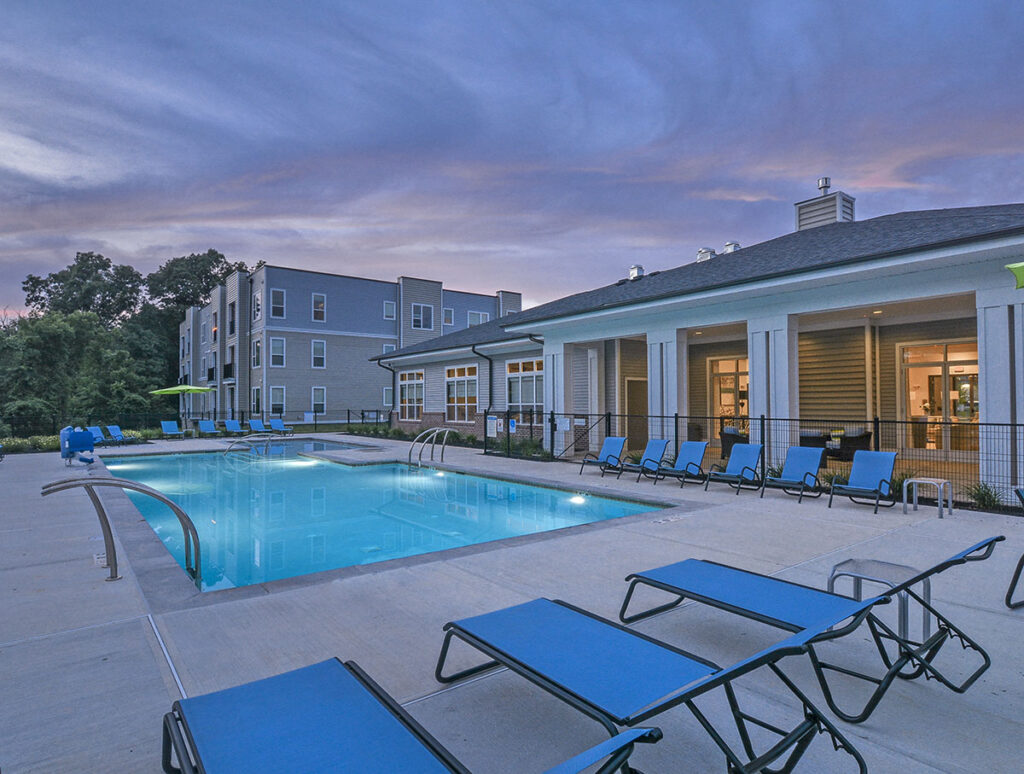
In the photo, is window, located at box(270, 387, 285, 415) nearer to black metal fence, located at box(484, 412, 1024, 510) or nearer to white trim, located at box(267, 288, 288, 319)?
white trim, located at box(267, 288, 288, 319)

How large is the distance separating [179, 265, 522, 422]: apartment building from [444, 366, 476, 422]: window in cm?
1206

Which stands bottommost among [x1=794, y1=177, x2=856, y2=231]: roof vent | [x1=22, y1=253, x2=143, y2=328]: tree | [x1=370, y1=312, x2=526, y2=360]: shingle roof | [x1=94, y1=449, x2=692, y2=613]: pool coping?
[x1=94, y1=449, x2=692, y2=613]: pool coping

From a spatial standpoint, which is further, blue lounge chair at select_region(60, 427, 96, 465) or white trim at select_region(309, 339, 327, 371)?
white trim at select_region(309, 339, 327, 371)

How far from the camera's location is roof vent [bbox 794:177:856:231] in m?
15.0

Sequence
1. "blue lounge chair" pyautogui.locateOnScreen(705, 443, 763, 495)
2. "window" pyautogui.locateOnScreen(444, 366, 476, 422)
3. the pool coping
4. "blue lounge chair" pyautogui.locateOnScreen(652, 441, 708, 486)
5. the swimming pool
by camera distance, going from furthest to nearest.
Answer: "window" pyautogui.locateOnScreen(444, 366, 476, 422), "blue lounge chair" pyautogui.locateOnScreen(652, 441, 708, 486), "blue lounge chair" pyautogui.locateOnScreen(705, 443, 763, 495), the swimming pool, the pool coping

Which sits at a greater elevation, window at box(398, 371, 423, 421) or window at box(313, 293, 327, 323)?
window at box(313, 293, 327, 323)

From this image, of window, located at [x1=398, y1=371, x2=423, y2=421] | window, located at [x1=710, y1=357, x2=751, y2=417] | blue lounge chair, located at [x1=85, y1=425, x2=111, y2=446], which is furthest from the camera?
window, located at [x1=398, y1=371, x2=423, y2=421]

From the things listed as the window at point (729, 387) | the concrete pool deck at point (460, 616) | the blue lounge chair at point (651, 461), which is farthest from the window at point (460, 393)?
the concrete pool deck at point (460, 616)

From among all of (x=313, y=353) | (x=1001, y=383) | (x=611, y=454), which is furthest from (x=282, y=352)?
(x=1001, y=383)

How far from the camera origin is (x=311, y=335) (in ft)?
105

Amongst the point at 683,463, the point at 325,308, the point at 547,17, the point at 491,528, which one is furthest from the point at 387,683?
the point at 325,308

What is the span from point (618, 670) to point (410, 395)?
2344 centimetres

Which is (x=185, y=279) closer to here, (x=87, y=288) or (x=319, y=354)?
(x=87, y=288)

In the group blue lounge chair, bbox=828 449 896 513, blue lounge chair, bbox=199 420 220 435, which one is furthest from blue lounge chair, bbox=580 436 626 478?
blue lounge chair, bbox=199 420 220 435
